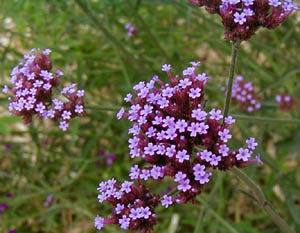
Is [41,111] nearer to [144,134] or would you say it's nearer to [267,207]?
[144,134]

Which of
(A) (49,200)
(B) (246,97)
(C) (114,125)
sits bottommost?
(A) (49,200)

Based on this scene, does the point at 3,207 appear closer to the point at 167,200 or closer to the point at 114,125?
the point at 114,125

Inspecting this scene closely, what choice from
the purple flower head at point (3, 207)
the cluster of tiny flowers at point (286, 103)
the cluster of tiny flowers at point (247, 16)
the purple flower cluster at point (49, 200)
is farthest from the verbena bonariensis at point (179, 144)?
the purple flower head at point (3, 207)

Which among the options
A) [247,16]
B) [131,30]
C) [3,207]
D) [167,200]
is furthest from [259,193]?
[3,207]

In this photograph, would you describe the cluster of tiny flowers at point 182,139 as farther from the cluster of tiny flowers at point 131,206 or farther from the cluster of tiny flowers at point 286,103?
the cluster of tiny flowers at point 286,103

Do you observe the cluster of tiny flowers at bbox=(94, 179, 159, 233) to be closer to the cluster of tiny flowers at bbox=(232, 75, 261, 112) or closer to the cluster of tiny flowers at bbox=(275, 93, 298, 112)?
the cluster of tiny flowers at bbox=(232, 75, 261, 112)

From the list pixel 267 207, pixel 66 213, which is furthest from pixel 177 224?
pixel 267 207

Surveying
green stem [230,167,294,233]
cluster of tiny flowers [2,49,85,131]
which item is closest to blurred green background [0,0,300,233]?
cluster of tiny flowers [2,49,85,131]
